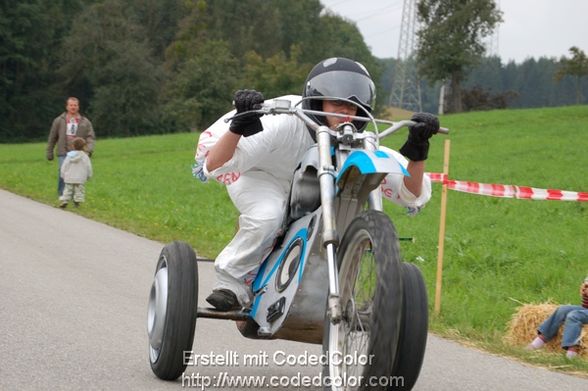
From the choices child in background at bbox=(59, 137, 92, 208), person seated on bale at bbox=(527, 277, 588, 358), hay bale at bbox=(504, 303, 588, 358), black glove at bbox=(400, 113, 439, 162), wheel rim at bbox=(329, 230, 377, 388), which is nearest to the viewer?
wheel rim at bbox=(329, 230, 377, 388)

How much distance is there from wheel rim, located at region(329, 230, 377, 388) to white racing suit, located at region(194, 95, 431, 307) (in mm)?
1090

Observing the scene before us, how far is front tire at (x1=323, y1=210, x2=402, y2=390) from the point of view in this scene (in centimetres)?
433

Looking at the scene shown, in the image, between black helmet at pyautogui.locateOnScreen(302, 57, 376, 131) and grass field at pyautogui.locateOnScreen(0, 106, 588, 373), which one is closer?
black helmet at pyautogui.locateOnScreen(302, 57, 376, 131)

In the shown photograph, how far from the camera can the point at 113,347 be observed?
22.1 feet

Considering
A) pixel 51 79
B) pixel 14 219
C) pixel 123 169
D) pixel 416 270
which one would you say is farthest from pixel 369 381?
pixel 51 79

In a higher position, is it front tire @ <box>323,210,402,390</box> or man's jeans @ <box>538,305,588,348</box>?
front tire @ <box>323,210,402,390</box>

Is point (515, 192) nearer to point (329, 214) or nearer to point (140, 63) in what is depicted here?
point (329, 214)

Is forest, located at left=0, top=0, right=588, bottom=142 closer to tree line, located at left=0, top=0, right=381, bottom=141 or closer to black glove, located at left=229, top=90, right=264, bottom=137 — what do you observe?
tree line, located at left=0, top=0, right=381, bottom=141

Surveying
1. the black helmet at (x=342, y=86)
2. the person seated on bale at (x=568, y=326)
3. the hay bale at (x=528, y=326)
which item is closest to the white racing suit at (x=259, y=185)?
the black helmet at (x=342, y=86)

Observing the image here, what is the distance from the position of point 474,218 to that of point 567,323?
1047 cm

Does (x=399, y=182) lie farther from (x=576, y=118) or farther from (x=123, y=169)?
(x=576, y=118)

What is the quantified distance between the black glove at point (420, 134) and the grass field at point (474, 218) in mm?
2541

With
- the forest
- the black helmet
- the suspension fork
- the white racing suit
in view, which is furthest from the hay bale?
the forest

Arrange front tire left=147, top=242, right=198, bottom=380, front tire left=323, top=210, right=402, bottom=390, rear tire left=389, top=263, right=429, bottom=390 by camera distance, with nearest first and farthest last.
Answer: front tire left=323, top=210, right=402, bottom=390 → rear tire left=389, top=263, right=429, bottom=390 → front tire left=147, top=242, right=198, bottom=380
